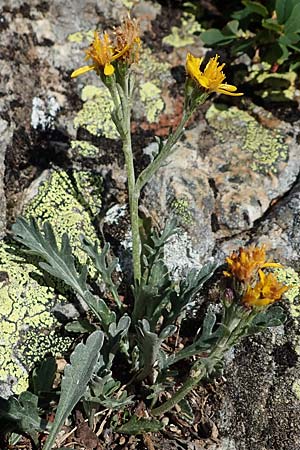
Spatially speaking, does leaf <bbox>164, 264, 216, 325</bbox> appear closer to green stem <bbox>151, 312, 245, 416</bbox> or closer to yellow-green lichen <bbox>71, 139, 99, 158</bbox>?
green stem <bbox>151, 312, 245, 416</bbox>

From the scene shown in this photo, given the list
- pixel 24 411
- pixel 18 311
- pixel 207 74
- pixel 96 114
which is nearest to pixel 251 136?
pixel 96 114

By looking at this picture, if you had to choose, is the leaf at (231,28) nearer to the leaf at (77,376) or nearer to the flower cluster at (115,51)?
the flower cluster at (115,51)

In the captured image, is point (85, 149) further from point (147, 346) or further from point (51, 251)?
point (147, 346)

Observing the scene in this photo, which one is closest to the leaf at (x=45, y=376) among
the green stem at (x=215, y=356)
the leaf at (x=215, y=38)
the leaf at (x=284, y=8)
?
the green stem at (x=215, y=356)

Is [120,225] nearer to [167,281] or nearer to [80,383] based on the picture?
[167,281]

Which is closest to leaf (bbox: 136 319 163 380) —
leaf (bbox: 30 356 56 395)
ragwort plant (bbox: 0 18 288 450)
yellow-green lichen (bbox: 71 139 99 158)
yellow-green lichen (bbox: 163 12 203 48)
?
ragwort plant (bbox: 0 18 288 450)

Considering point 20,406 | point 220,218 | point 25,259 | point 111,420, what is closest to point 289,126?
point 220,218
